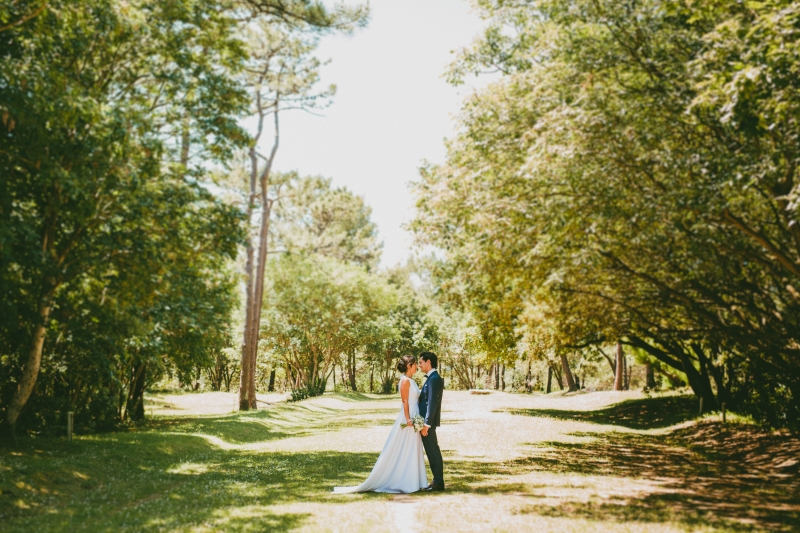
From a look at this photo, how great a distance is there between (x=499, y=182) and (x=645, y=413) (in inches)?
877

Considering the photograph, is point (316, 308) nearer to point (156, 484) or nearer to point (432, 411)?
point (156, 484)

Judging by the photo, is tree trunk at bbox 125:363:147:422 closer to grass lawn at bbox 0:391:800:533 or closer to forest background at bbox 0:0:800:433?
grass lawn at bbox 0:391:800:533

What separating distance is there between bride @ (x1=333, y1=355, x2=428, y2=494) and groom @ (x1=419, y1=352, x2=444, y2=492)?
197 millimetres

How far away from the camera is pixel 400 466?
1108 cm

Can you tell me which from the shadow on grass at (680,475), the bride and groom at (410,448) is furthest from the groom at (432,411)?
the shadow on grass at (680,475)

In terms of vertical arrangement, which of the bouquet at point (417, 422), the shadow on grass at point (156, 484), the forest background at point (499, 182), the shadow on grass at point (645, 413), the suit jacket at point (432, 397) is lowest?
the shadow on grass at point (156, 484)

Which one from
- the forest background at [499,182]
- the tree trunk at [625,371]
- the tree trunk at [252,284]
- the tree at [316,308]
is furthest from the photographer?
the tree trunk at [625,371]

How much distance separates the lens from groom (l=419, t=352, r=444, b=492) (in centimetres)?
1098

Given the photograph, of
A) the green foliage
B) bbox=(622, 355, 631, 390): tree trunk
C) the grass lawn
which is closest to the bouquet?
the grass lawn

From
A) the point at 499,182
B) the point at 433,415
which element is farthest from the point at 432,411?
the point at 499,182

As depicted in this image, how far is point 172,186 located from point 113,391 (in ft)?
36.0

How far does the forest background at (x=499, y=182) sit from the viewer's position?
10594mm

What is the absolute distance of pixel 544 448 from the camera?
1836cm

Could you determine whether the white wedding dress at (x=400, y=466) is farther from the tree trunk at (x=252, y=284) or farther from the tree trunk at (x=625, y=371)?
the tree trunk at (x=625, y=371)
